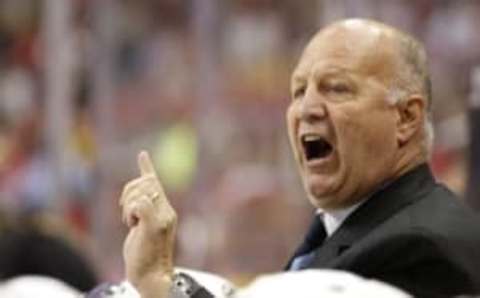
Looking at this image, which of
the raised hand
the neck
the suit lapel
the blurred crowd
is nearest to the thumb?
the raised hand

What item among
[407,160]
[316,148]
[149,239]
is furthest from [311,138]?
[149,239]

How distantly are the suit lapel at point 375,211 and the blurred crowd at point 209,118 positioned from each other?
85.9 inches

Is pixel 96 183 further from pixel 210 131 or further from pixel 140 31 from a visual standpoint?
pixel 140 31

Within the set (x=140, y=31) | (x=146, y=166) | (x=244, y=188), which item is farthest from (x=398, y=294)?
(x=140, y=31)

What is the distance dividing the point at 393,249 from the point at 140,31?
377 cm

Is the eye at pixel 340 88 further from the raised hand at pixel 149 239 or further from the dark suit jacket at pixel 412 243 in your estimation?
the raised hand at pixel 149 239

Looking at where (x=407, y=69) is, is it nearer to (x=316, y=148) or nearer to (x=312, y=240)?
(x=316, y=148)

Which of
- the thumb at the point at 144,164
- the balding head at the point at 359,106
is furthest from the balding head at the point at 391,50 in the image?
the thumb at the point at 144,164

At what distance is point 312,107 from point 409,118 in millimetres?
163

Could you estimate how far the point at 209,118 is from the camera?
5.45 metres

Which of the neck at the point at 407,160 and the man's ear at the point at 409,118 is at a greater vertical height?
the man's ear at the point at 409,118

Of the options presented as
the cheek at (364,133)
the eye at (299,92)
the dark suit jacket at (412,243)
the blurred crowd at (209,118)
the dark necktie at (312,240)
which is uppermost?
the blurred crowd at (209,118)

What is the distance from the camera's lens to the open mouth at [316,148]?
2951mm

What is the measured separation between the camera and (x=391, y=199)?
2846 millimetres
